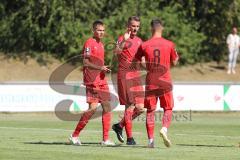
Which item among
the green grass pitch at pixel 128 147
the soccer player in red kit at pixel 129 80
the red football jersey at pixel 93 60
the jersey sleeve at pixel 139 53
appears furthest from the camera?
the soccer player in red kit at pixel 129 80

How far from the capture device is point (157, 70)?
14.9 meters

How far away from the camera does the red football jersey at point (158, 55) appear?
14.7 metres

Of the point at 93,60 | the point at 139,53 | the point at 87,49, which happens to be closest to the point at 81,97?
the point at 93,60

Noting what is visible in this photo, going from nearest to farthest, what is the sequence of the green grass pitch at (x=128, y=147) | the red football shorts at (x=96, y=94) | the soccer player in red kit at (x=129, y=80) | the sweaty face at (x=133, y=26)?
the green grass pitch at (x=128, y=147) < the sweaty face at (x=133, y=26) < the red football shorts at (x=96, y=94) < the soccer player in red kit at (x=129, y=80)

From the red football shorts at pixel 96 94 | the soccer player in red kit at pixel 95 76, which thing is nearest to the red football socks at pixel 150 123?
the soccer player in red kit at pixel 95 76

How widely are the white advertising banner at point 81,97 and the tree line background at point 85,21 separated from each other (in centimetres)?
647

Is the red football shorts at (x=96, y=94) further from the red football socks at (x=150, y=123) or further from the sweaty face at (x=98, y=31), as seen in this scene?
the red football socks at (x=150, y=123)

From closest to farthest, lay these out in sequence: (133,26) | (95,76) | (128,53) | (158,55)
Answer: (158,55), (133,26), (95,76), (128,53)

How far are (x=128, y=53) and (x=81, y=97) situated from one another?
13364mm

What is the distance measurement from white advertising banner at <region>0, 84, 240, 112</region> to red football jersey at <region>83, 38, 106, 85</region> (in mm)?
13060

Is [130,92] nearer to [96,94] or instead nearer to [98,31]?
[96,94]

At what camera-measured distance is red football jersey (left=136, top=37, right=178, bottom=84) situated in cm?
1474

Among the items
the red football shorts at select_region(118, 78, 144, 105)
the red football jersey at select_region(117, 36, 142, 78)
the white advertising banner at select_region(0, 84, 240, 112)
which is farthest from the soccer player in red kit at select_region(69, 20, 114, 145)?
the white advertising banner at select_region(0, 84, 240, 112)

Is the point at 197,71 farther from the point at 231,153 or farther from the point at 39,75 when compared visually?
the point at 231,153
